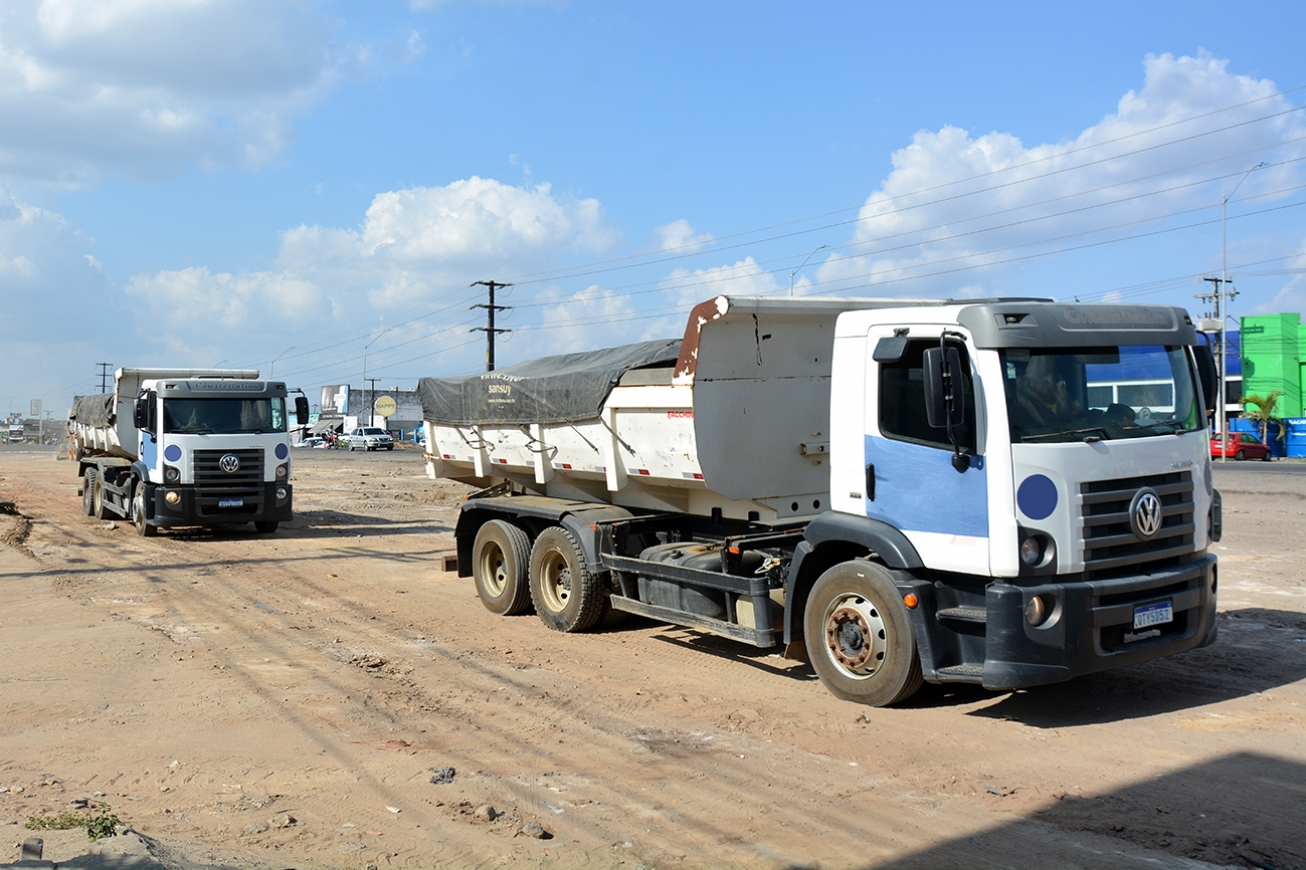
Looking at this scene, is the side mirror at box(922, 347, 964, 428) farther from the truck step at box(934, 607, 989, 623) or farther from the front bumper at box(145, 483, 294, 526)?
the front bumper at box(145, 483, 294, 526)

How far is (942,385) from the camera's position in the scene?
6512 millimetres

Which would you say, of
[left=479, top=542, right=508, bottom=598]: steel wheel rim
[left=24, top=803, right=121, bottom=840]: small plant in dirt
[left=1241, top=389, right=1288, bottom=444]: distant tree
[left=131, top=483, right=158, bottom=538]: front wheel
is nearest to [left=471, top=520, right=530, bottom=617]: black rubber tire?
[left=479, top=542, right=508, bottom=598]: steel wheel rim

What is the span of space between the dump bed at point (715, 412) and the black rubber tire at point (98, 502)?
15.6 metres

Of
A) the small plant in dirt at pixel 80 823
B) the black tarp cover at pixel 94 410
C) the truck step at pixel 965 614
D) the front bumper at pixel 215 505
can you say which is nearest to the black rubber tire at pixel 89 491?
the black tarp cover at pixel 94 410

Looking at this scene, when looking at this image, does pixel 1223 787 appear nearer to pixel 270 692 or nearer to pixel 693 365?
pixel 693 365

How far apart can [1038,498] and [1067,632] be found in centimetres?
85

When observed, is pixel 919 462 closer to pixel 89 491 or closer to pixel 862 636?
pixel 862 636

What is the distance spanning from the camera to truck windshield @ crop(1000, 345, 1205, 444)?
6.53m

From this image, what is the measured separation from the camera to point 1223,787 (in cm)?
568

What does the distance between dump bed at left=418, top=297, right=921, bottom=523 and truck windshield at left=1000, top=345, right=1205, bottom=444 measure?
1.80 m

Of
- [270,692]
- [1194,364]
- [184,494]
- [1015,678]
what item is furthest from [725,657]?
[184,494]

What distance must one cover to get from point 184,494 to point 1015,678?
15.7 metres

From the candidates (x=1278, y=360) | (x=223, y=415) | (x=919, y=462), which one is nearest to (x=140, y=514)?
(x=223, y=415)

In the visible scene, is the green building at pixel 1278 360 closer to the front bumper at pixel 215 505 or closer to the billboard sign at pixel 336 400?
the front bumper at pixel 215 505
